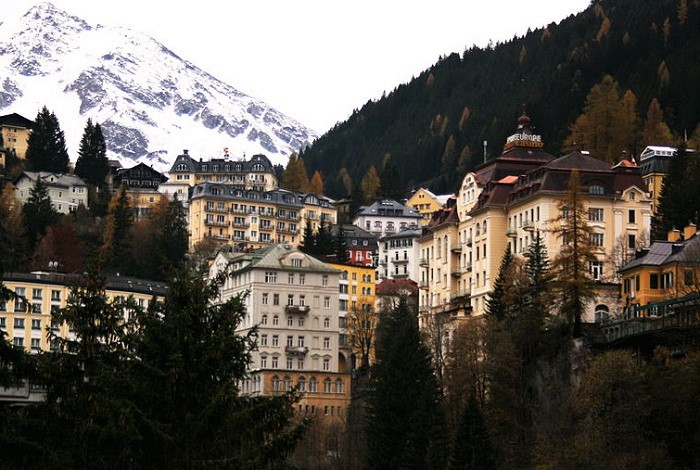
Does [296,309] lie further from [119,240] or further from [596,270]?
[119,240]

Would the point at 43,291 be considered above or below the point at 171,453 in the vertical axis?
above

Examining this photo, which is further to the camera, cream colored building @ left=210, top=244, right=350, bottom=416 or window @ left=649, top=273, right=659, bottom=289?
cream colored building @ left=210, top=244, right=350, bottom=416

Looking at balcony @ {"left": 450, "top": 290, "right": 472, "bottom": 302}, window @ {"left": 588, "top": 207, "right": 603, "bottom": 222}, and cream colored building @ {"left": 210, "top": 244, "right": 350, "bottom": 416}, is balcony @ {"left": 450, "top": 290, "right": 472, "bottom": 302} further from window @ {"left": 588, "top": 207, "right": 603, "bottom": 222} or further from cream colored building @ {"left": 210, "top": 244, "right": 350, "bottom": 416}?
cream colored building @ {"left": 210, "top": 244, "right": 350, "bottom": 416}

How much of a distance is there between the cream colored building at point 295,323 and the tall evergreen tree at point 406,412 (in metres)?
33.6

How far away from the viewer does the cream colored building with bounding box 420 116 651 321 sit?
119m

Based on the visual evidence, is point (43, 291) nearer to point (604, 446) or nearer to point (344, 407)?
point (344, 407)

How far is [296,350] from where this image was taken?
14450 cm

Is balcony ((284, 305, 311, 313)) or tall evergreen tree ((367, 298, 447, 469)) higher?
balcony ((284, 305, 311, 313))

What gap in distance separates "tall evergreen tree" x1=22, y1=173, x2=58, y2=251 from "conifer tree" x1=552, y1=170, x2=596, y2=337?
9453 centimetres

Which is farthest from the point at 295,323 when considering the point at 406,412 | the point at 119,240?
the point at 406,412

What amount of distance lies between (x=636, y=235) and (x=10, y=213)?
87.9 meters

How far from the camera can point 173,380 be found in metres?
45.4

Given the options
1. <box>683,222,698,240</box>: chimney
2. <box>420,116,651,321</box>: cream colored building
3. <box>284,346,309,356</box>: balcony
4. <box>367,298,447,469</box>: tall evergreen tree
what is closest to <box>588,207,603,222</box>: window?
<box>420,116,651,321</box>: cream colored building

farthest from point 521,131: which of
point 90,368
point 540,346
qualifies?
point 90,368
